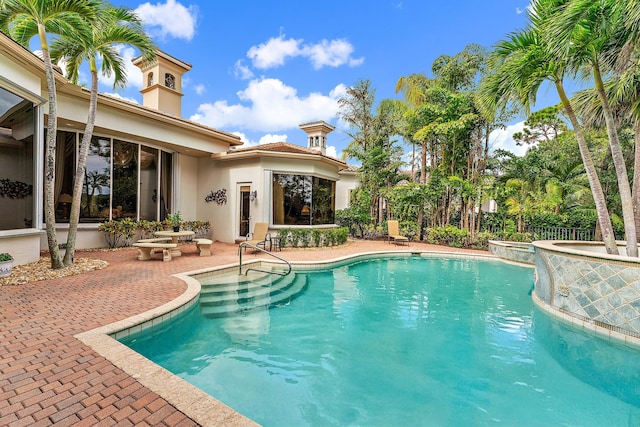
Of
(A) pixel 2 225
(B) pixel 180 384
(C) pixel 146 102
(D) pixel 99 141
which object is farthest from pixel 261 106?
(B) pixel 180 384

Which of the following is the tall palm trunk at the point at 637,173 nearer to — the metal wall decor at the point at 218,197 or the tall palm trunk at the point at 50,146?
the metal wall decor at the point at 218,197

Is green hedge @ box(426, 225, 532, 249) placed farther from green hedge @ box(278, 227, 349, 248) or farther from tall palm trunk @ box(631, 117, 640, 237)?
green hedge @ box(278, 227, 349, 248)

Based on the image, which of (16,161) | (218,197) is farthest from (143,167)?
(16,161)

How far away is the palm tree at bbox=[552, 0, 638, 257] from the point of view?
4926 mm

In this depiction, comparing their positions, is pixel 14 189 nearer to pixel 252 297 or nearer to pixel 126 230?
pixel 126 230

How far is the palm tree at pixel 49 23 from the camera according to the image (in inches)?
244

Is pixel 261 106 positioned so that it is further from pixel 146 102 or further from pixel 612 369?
pixel 612 369

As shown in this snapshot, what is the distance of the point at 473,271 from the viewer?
9.99 meters

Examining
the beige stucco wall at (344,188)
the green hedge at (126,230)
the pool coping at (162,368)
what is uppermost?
the beige stucco wall at (344,188)

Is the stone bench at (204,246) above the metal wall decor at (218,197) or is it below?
below

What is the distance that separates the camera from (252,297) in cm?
667

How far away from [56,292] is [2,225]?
115 inches

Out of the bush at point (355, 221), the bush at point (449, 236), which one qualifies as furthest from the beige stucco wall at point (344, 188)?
the bush at point (449, 236)

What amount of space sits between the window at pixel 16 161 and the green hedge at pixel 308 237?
7.48 m
